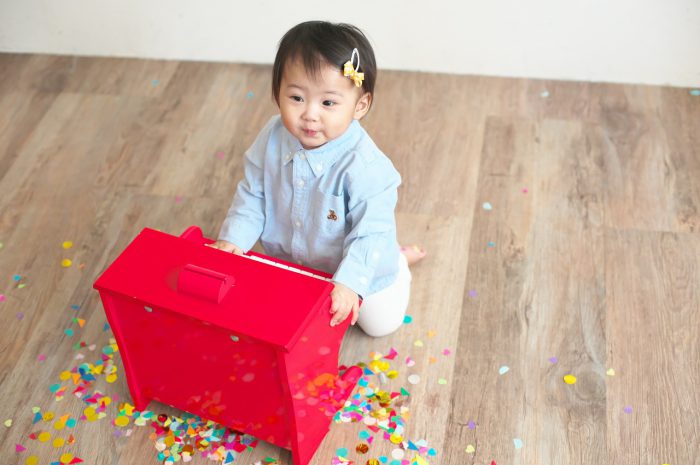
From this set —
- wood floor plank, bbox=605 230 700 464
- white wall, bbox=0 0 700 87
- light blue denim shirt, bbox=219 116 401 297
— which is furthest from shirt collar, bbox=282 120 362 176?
white wall, bbox=0 0 700 87

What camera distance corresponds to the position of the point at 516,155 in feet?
6.44

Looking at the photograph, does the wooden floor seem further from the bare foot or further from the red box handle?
the red box handle

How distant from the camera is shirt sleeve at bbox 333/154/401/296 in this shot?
1.35 metres

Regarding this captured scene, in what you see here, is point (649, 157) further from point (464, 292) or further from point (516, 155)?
point (464, 292)

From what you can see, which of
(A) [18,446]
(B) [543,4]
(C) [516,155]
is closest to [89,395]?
(A) [18,446]

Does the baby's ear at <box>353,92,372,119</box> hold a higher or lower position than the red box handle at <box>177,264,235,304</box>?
higher

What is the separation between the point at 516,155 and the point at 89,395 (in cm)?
105

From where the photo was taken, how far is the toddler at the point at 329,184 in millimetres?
1251

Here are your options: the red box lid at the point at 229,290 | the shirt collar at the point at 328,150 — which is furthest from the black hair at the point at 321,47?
the red box lid at the point at 229,290

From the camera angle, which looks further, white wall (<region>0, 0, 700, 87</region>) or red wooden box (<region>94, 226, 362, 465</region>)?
white wall (<region>0, 0, 700, 87</region>)

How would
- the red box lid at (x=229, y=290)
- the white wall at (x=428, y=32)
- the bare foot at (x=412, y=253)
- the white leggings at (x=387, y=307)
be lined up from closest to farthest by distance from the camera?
the red box lid at (x=229, y=290)
the white leggings at (x=387, y=307)
the bare foot at (x=412, y=253)
the white wall at (x=428, y=32)

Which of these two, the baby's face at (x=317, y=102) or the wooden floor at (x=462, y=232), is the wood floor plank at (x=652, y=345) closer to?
the wooden floor at (x=462, y=232)

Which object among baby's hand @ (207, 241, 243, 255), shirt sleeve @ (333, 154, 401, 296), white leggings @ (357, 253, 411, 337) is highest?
shirt sleeve @ (333, 154, 401, 296)

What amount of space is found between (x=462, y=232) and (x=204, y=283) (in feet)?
2.39
